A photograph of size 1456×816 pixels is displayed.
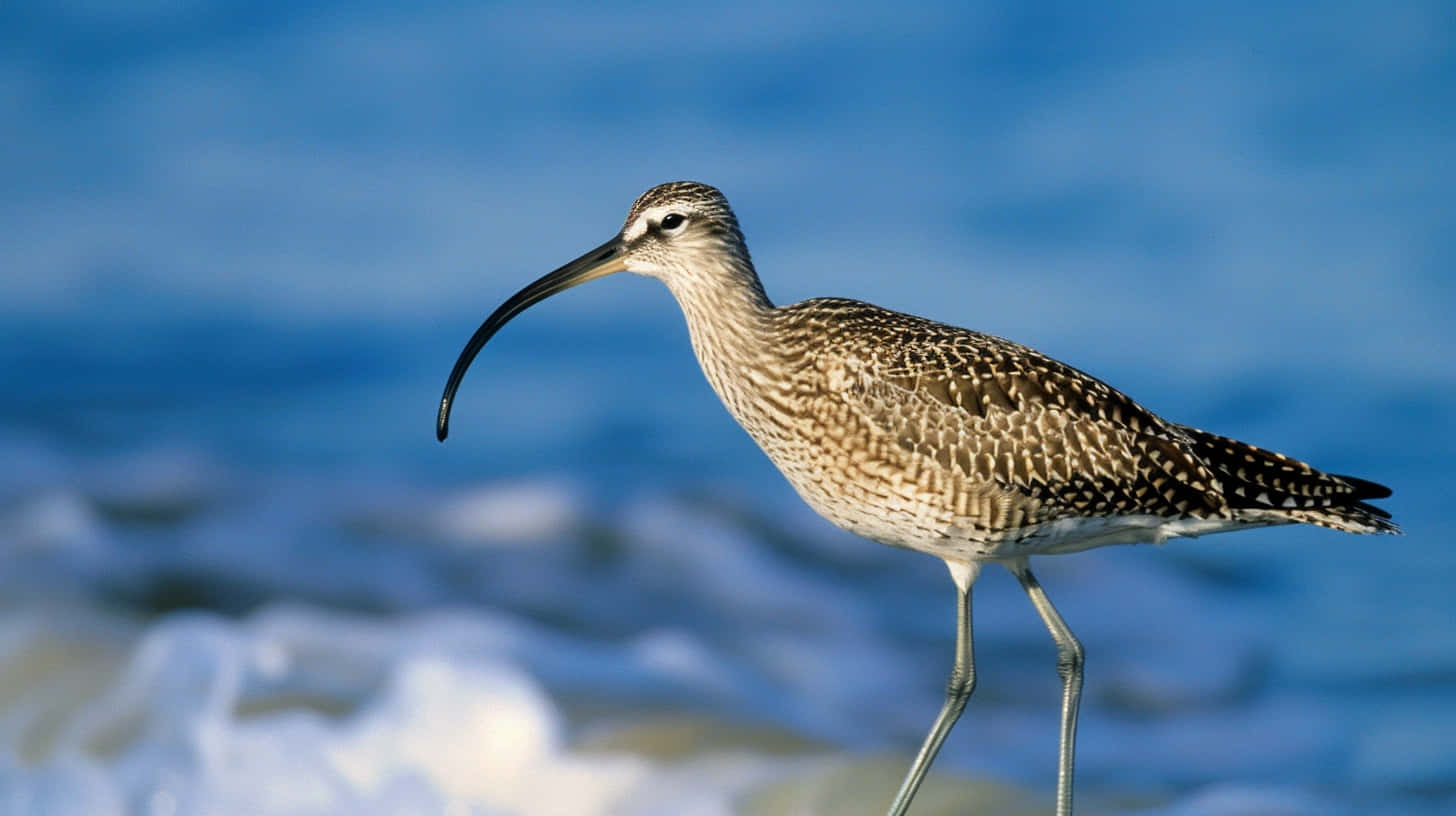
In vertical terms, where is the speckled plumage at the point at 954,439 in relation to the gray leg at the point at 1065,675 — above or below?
above

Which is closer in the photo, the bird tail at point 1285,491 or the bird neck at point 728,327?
the bird neck at point 728,327

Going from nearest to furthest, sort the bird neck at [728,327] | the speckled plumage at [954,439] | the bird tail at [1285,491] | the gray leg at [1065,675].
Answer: the speckled plumage at [954,439] < the bird neck at [728,327] < the bird tail at [1285,491] < the gray leg at [1065,675]

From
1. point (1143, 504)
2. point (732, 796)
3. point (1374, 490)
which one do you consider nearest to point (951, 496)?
point (1143, 504)

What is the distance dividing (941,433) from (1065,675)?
1.99 metres

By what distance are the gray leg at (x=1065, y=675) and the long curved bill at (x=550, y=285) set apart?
2.61 m

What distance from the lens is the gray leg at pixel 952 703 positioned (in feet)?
32.0

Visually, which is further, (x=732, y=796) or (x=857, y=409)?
(x=732, y=796)

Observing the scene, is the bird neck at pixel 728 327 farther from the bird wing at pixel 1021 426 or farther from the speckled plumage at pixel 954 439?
the bird wing at pixel 1021 426

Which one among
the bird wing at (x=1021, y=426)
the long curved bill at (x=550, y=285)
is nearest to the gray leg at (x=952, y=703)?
the bird wing at (x=1021, y=426)

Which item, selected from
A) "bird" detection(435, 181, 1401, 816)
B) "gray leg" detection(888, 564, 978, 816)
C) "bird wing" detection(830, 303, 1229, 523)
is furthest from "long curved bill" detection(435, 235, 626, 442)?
"gray leg" detection(888, 564, 978, 816)

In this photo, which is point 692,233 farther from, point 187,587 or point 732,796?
point 187,587

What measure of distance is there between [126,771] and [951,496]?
8.36m

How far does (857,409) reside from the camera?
8.77 meters

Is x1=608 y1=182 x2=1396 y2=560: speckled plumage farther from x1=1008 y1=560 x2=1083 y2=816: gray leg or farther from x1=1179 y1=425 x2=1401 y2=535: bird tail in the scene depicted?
x1=1008 y1=560 x2=1083 y2=816: gray leg
